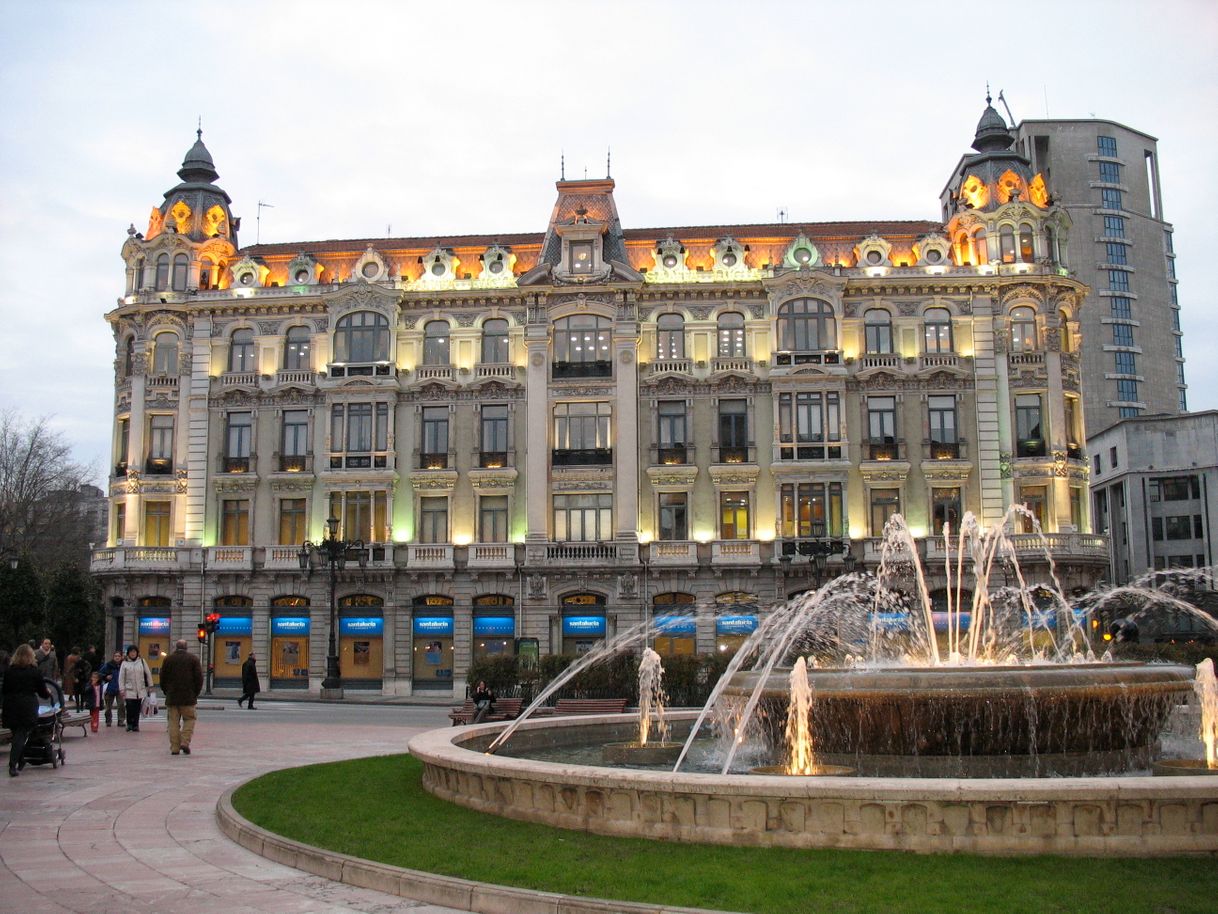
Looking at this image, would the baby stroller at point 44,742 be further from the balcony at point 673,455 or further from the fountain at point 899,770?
the balcony at point 673,455

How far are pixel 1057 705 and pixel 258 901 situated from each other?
8.59 metres

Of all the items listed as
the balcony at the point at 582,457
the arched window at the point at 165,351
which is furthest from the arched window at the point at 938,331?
the arched window at the point at 165,351

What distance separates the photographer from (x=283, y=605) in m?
51.3

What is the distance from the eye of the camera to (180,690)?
809 inches

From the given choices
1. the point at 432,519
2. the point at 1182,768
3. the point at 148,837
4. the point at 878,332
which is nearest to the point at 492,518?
the point at 432,519

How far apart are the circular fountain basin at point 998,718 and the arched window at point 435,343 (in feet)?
132

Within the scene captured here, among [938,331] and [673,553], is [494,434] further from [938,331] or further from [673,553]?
[938,331]

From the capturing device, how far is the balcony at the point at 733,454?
1981 inches

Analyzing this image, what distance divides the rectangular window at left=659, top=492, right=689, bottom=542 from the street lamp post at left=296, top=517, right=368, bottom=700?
12.2 metres

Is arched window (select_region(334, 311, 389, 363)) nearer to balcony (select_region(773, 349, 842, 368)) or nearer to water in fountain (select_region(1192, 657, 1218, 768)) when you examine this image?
balcony (select_region(773, 349, 842, 368))

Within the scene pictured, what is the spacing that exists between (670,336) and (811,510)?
30.8 ft

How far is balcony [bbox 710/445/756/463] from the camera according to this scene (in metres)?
50.3

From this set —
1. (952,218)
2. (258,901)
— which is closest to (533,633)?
(952,218)

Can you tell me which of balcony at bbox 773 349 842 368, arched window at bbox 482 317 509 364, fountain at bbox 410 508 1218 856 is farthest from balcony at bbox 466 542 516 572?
fountain at bbox 410 508 1218 856
